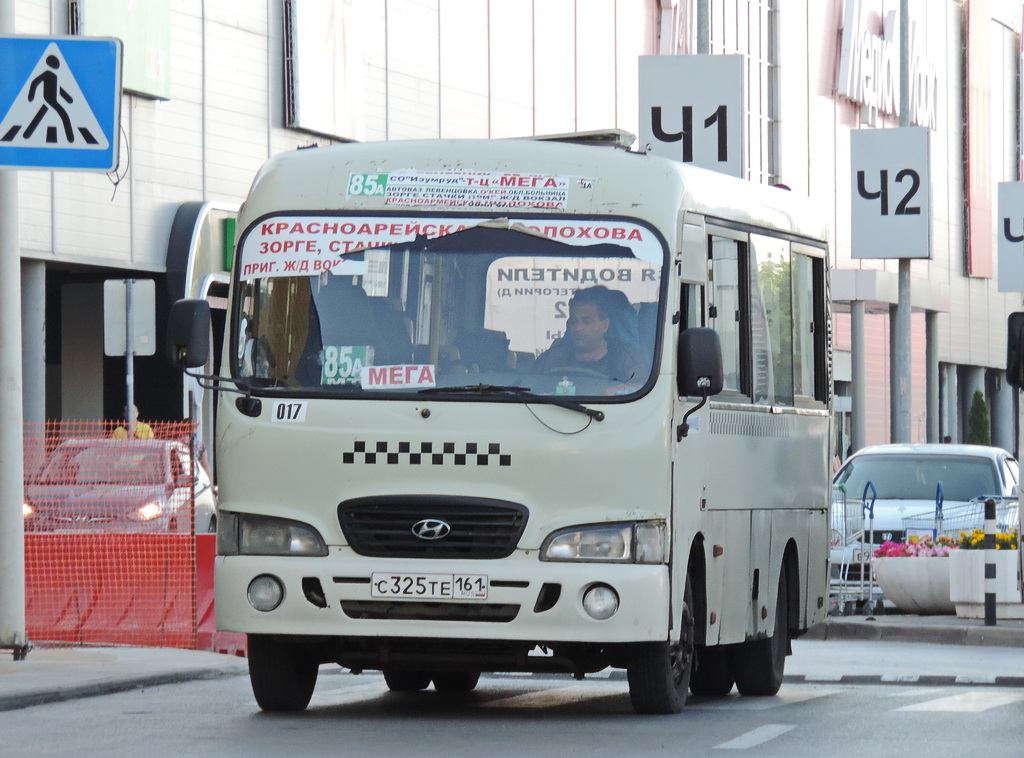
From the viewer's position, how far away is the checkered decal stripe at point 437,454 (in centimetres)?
1063

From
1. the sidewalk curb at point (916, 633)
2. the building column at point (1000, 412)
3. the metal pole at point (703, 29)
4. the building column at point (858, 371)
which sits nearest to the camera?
the sidewalk curb at point (916, 633)

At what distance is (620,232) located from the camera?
11039 millimetres

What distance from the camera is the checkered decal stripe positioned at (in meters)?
10.6

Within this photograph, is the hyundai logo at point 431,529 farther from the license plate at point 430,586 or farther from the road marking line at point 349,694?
the road marking line at point 349,694

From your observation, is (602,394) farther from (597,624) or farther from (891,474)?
(891,474)

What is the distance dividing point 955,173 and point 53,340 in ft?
130

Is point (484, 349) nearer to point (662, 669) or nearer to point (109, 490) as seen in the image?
point (662, 669)

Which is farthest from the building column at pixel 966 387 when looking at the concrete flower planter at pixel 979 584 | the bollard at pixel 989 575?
the bollard at pixel 989 575

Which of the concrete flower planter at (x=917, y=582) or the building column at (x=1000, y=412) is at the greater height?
the building column at (x=1000, y=412)

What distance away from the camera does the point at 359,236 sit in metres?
11.1

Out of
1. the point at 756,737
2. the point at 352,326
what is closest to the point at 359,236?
the point at 352,326

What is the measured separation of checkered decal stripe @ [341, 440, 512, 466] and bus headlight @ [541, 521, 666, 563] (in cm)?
42

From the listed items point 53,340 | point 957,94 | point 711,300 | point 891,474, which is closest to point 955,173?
point 957,94

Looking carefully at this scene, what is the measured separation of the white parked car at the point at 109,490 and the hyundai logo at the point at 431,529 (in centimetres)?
937
